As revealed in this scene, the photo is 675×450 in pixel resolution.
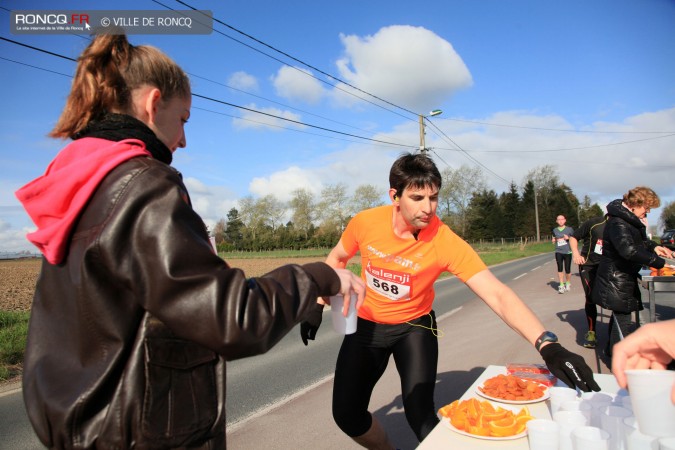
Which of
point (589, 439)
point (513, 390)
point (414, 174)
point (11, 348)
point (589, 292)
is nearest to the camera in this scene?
point (589, 439)

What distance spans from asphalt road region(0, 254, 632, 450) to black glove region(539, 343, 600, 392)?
2078 mm

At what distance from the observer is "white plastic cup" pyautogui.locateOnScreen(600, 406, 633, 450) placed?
1472 mm

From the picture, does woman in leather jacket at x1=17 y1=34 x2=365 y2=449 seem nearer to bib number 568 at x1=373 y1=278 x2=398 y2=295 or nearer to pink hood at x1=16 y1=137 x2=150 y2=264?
pink hood at x1=16 y1=137 x2=150 y2=264

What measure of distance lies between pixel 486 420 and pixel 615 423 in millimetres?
519

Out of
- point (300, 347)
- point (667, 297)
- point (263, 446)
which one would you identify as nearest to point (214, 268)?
point (263, 446)

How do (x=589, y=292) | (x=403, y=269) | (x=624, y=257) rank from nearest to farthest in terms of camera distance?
(x=403, y=269) → (x=624, y=257) → (x=589, y=292)

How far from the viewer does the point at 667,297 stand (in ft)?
40.2

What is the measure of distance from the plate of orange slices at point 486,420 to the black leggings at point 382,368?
0.83 metres

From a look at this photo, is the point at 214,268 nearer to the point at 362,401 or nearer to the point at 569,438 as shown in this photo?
the point at 569,438

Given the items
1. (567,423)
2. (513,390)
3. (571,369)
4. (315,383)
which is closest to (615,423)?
(567,423)

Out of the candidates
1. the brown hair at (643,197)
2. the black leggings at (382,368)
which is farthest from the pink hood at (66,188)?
the brown hair at (643,197)

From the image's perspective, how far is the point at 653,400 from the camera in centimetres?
121

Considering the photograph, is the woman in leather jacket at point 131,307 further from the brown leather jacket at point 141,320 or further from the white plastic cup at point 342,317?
the white plastic cup at point 342,317

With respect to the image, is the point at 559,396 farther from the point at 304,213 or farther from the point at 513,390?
the point at 304,213
